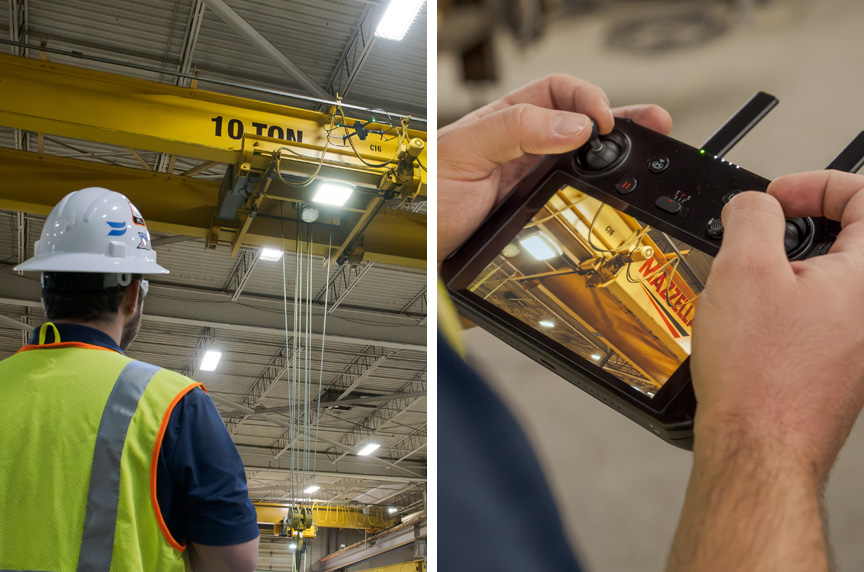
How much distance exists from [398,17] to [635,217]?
12.3 feet

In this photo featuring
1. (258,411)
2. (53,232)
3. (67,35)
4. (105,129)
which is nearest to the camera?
(53,232)

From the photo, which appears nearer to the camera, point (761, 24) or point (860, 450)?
point (860, 450)

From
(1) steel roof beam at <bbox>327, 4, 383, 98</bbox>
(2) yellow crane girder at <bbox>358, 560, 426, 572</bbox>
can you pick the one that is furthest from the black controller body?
(2) yellow crane girder at <bbox>358, 560, 426, 572</bbox>

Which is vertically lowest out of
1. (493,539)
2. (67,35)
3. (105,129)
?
(493,539)

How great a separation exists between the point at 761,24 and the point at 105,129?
174 inches

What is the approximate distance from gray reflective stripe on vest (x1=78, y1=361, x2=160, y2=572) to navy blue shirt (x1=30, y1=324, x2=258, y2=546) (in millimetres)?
67

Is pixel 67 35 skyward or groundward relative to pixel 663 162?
skyward

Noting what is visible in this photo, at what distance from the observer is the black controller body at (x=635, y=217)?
1.88 ft

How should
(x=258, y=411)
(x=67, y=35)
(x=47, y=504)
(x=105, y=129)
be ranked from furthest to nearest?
1. (x=258, y=411)
2. (x=67, y=35)
3. (x=105, y=129)
4. (x=47, y=504)

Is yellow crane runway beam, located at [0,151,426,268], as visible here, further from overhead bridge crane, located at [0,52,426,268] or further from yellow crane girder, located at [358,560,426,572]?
yellow crane girder, located at [358,560,426,572]

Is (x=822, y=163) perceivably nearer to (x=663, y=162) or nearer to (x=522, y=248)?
(x=663, y=162)

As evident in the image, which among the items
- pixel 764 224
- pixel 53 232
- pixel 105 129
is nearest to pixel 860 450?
pixel 764 224

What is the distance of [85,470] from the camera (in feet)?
4.06

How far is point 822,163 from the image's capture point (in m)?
0.60
